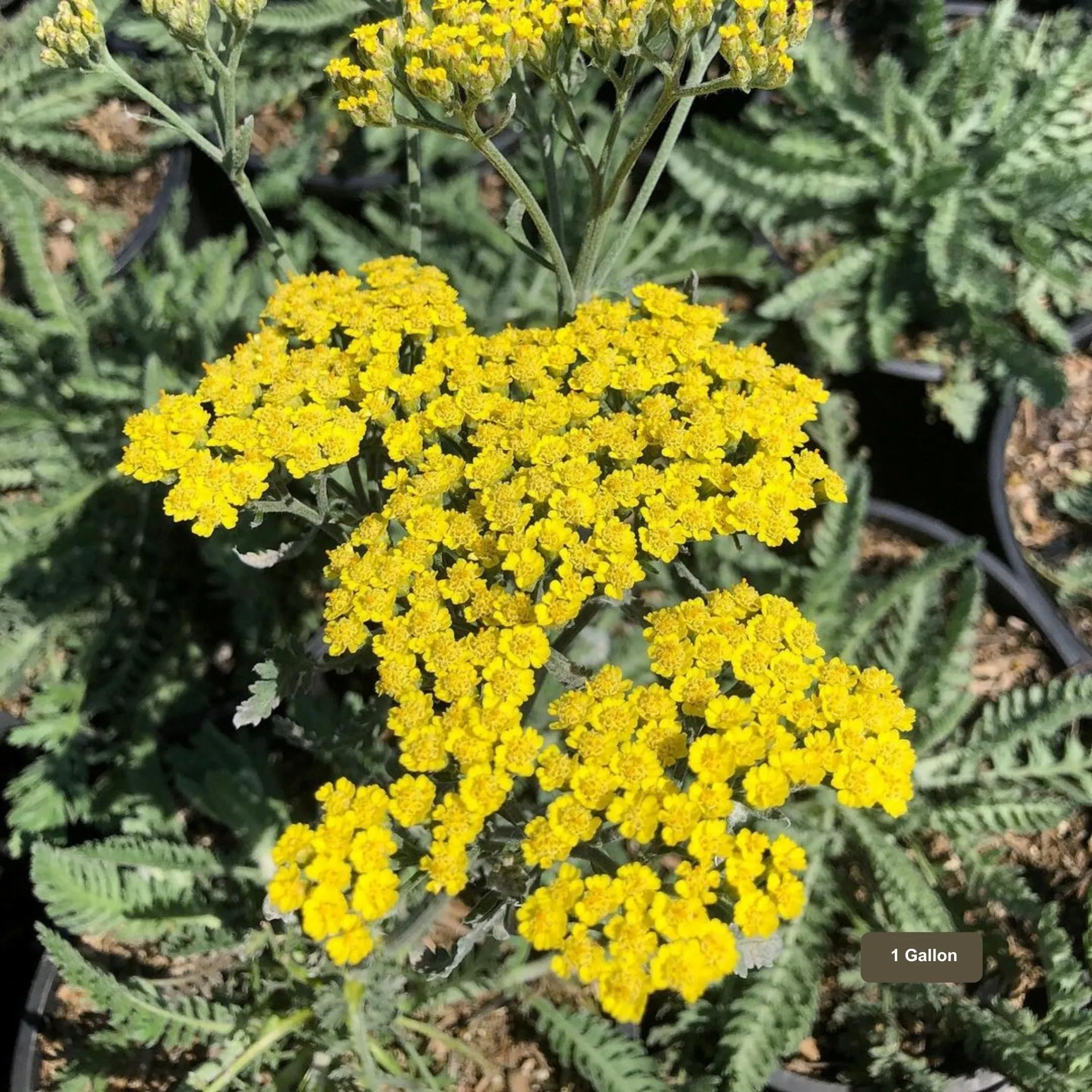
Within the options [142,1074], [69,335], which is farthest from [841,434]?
[142,1074]

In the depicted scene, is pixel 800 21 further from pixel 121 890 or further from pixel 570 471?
pixel 121 890

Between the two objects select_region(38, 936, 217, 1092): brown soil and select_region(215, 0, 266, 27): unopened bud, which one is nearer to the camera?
select_region(215, 0, 266, 27): unopened bud

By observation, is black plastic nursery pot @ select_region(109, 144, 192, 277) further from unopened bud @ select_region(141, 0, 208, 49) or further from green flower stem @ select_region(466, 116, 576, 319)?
green flower stem @ select_region(466, 116, 576, 319)

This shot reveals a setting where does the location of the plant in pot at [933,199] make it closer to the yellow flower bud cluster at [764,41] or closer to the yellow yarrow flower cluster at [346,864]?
the yellow flower bud cluster at [764,41]

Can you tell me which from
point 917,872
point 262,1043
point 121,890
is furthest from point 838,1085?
point 121,890

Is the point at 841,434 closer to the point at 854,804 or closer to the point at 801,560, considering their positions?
the point at 801,560

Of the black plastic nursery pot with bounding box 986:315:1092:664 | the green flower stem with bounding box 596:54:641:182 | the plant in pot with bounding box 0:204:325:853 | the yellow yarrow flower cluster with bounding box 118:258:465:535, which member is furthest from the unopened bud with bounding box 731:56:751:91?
the black plastic nursery pot with bounding box 986:315:1092:664
